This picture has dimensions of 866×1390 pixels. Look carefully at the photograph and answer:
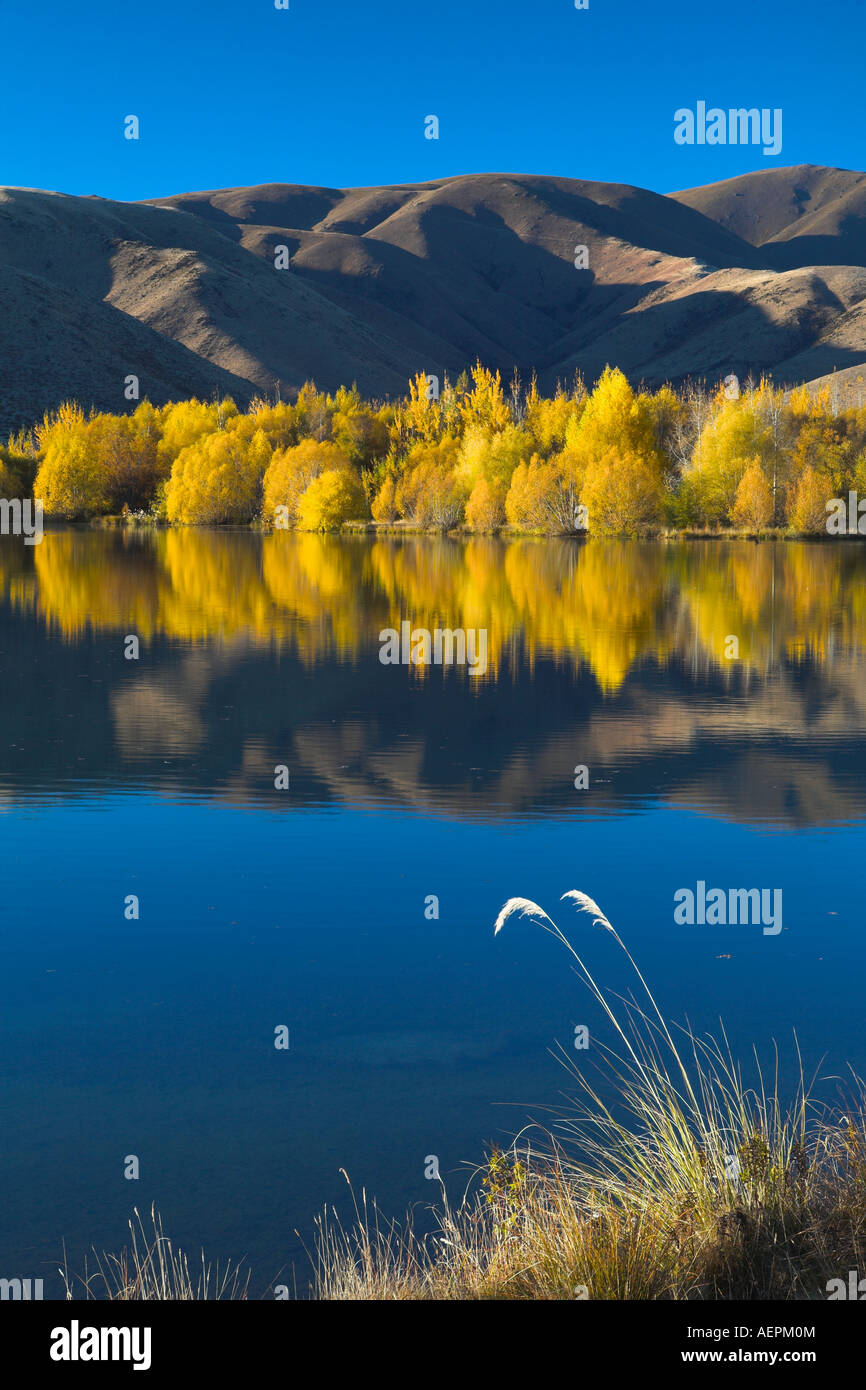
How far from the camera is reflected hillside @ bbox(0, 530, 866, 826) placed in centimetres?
1436

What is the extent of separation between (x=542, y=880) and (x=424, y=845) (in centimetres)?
157

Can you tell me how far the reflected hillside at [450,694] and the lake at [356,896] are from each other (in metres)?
0.10

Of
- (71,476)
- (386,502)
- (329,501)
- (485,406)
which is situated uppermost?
Answer: (485,406)

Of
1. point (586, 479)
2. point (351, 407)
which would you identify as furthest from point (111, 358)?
point (586, 479)

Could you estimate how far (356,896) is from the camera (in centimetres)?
1045

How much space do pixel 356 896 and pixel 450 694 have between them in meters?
10.3

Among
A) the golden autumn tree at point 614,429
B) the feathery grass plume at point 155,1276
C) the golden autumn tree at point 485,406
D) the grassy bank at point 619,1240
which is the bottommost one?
the feathery grass plume at point 155,1276

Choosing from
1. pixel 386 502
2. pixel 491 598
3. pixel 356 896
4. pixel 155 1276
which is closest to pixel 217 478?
pixel 386 502

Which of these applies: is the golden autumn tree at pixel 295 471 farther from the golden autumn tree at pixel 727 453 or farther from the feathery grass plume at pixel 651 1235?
the feathery grass plume at pixel 651 1235

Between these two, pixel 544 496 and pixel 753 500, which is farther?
pixel 544 496

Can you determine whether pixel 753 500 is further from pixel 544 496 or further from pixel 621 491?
pixel 544 496

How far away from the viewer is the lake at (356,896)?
251 inches

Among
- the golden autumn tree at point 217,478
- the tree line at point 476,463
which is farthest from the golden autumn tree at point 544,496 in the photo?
the golden autumn tree at point 217,478

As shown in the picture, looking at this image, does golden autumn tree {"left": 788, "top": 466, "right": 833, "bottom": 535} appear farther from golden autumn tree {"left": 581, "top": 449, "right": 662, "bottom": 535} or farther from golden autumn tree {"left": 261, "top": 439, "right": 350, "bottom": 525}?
golden autumn tree {"left": 261, "top": 439, "right": 350, "bottom": 525}
